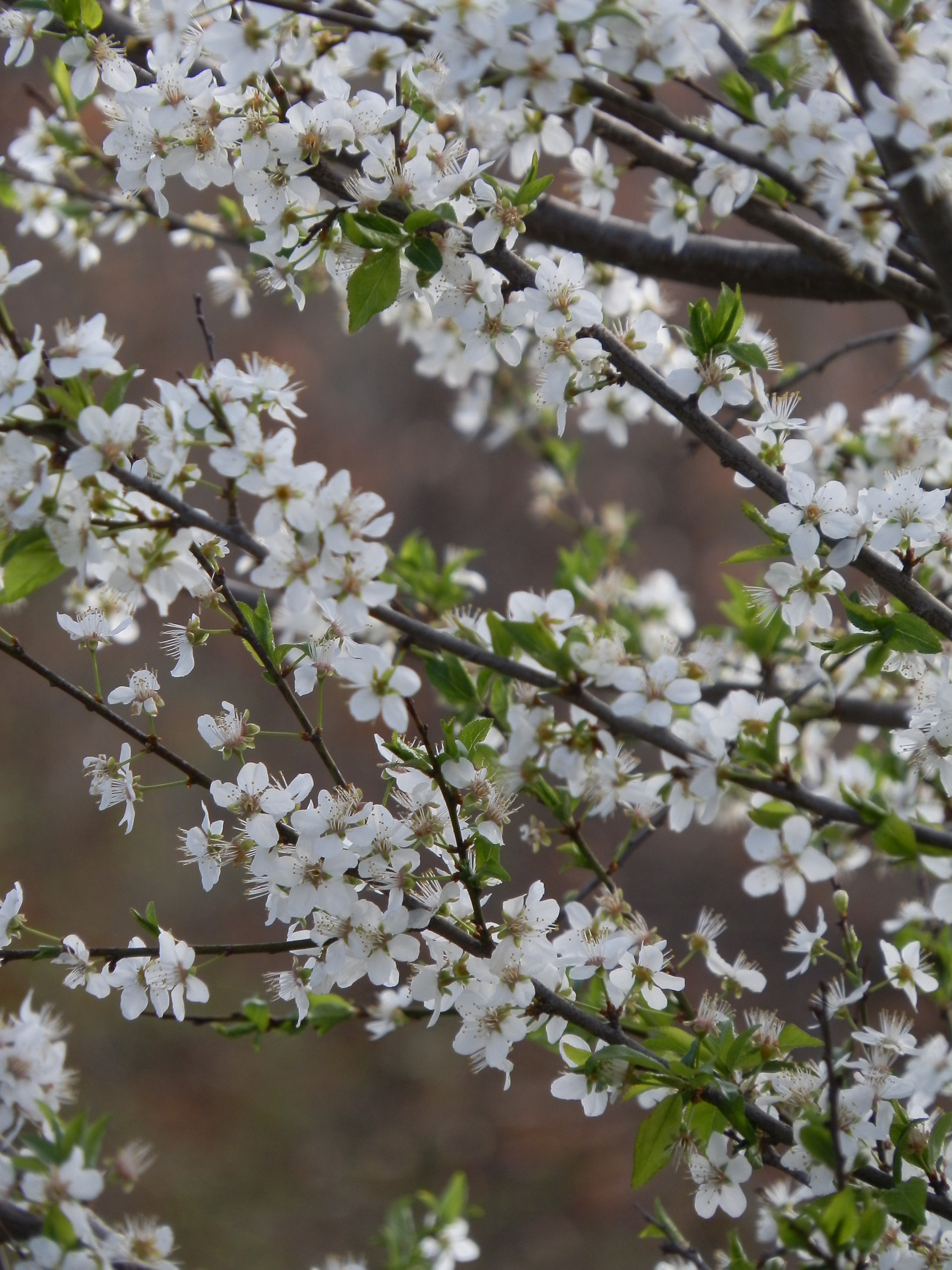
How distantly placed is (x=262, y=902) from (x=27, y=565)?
14.2 ft

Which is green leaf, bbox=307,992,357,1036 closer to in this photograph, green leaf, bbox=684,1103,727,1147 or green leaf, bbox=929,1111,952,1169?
green leaf, bbox=684,1103,727,1147

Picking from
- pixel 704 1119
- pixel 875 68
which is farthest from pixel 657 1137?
pixel 875 68

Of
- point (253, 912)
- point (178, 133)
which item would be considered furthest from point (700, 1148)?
point (253, 912)

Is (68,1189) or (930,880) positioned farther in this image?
(930,880)

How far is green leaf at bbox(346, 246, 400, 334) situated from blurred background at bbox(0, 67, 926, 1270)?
2.98 m

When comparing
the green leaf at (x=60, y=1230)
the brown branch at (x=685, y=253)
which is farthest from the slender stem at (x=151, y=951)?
the brown branch at (x=685, y=253)

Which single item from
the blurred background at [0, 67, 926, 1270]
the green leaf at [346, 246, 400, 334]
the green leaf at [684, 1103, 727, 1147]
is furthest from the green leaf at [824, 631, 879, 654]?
the blurred background at [0, 67, 926, 1270]

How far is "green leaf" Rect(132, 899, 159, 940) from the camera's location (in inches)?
40.4

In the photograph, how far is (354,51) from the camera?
2.85 ft

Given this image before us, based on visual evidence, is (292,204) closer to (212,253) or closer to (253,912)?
(253,912)

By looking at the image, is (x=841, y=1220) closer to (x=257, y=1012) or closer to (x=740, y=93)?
(x=257, y=1012)

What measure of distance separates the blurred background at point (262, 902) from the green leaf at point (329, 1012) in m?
2.73

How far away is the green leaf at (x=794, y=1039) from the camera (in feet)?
3.13

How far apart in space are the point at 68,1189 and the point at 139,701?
0.44m
